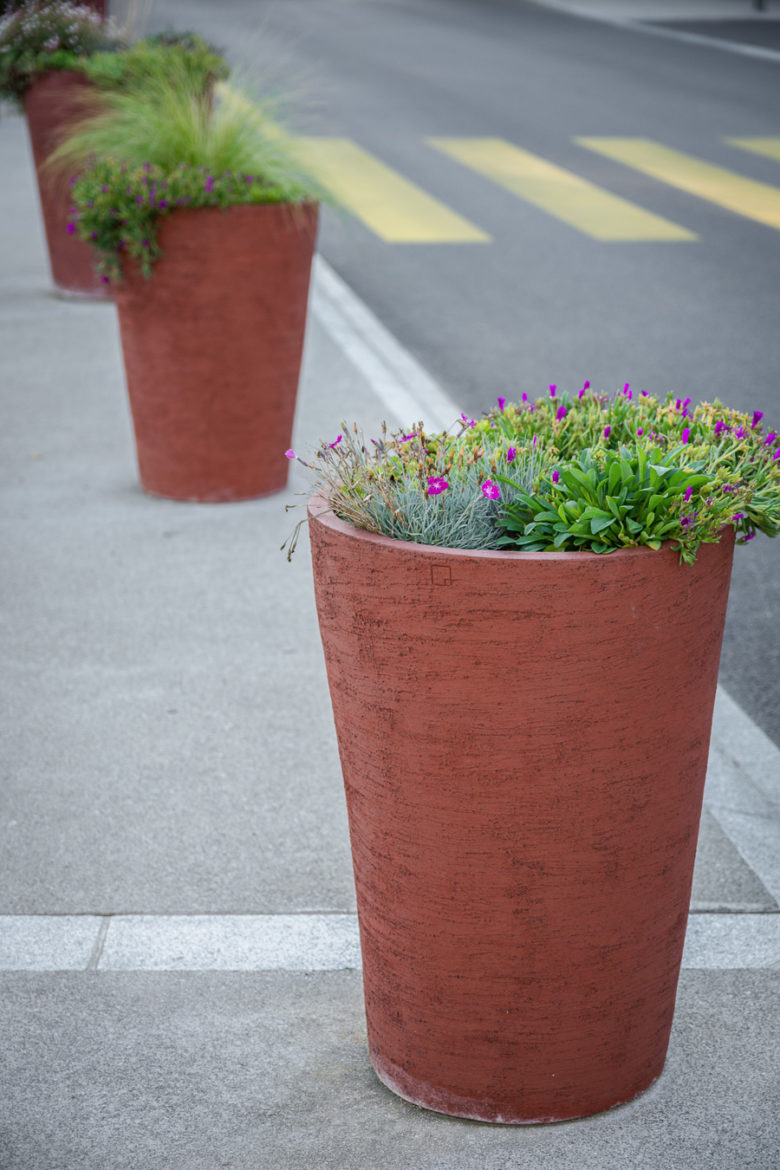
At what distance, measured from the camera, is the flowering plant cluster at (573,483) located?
2.32 metres

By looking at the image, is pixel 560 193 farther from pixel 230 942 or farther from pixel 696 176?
pixel 230 942

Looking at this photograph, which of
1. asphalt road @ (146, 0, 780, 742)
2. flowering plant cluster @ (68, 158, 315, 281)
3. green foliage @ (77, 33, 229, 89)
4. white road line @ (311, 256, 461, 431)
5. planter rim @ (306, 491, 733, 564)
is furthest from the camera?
green foliage @ (77, 33, 229, 89)

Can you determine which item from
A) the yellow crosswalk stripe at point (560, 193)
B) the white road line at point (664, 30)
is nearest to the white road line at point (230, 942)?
the yellow crosswalk stripe at point (560, 193)

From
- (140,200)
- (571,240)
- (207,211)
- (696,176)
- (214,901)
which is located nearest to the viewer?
(214,901)

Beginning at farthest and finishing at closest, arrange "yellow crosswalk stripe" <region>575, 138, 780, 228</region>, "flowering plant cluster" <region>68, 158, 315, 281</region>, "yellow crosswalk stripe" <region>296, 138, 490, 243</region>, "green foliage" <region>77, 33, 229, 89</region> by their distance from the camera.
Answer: "yellow crosswalk stripe" <region>575, 138, 780, 228</region>
"yellow crosswalk stripe" <region>296, 138, 490, 243</region>
"green foliage" <region>77, 33, 229, 89</region>
"flowering plant cluster" <region>68, 158, 315, 281</region>

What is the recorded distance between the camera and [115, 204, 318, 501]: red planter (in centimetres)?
572

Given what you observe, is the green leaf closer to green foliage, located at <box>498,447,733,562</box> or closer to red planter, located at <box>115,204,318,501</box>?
green foliage, located at <box>498,447,733,562</box>

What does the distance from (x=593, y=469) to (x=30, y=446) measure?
16.8ft

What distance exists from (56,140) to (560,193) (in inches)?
246

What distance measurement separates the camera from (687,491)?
2297 mm

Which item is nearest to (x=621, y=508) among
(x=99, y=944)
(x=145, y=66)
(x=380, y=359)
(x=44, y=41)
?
(x=99, y=944)

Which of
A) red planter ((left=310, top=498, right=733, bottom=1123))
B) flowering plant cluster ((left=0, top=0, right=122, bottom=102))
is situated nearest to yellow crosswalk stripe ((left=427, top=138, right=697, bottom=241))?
flowering plant cluster ((left=0, top=0, right=122, bottom=102))

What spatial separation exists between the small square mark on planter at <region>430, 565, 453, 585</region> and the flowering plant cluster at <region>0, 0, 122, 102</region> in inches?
323

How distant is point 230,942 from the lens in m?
3.21
